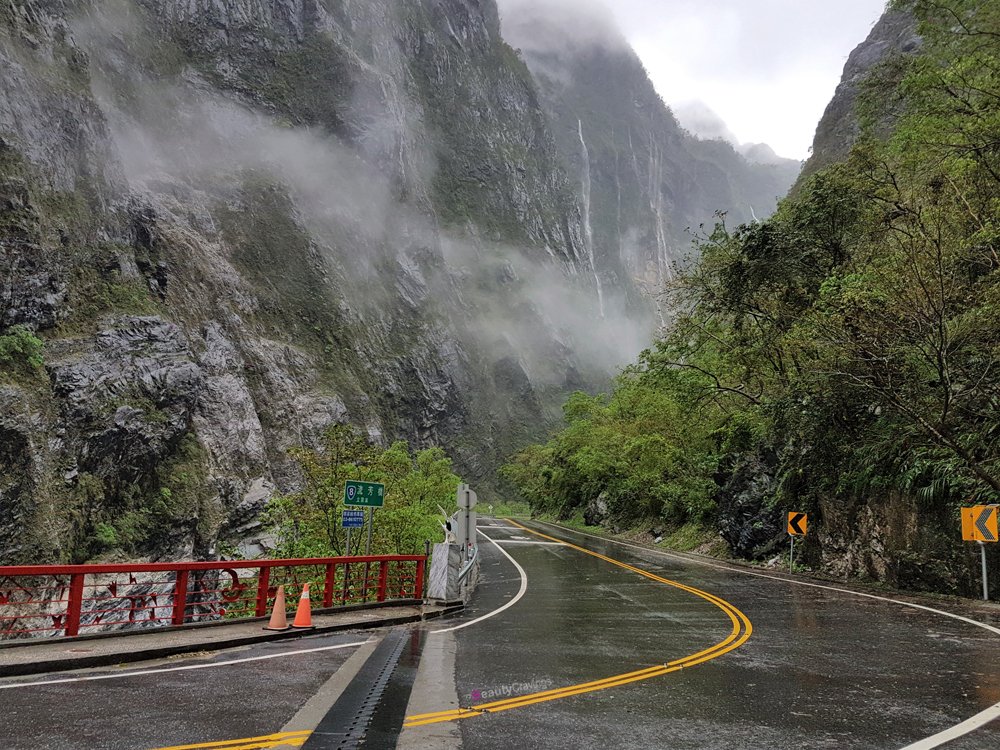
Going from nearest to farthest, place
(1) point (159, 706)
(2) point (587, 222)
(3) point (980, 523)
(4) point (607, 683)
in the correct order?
(1) point (159, 706)
(4) point (607, 683)
(3) point (980, 523)
(2) point (587, 222)

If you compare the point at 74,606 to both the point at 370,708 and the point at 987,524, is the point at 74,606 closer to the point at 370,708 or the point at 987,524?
the point at 370,708

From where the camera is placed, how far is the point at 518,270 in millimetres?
94625

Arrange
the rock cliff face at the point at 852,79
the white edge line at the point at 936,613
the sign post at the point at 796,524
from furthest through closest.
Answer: the rock cliff face at the point at 852,79 → the sign post at the point at 796,524 → the white edge line at the point at 936,613

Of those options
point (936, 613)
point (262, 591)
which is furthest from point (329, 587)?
point (936, 613)

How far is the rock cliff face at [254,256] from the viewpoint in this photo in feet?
95.9

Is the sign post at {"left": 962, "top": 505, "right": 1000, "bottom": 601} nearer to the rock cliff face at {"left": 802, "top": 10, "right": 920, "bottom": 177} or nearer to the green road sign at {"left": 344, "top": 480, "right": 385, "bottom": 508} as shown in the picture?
the green road sign at {"left": 344, "top": 480, "right": 385, "bottom": 508}

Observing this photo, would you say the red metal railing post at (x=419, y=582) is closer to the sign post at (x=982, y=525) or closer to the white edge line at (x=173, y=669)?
the white edge line at (x=173, y=669)

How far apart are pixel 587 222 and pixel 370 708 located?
136 m

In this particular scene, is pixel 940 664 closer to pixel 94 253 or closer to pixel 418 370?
pixel 94 253

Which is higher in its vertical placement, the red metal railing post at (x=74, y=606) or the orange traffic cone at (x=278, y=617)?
the red metal railing post at (x=74, y=606)

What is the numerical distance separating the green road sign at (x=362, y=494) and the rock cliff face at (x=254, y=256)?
699 inches

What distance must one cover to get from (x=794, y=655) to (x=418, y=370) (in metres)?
60.2

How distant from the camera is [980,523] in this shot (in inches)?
513

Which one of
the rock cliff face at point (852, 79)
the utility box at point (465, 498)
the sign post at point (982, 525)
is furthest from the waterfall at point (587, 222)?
the sign post at point (982, 525)
